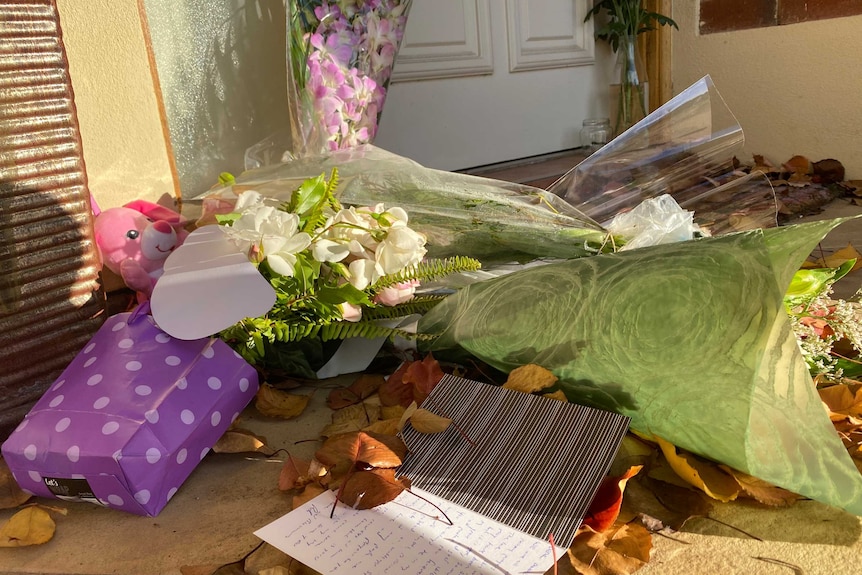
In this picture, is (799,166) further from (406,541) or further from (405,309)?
(406,541)

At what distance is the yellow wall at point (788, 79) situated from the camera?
5.67 ft

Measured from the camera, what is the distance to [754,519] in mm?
532

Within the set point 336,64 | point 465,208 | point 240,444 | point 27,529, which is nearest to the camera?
point 27,529

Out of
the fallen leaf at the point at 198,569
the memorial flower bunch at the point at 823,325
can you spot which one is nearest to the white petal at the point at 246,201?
the fallen leaf at the point at 198,569

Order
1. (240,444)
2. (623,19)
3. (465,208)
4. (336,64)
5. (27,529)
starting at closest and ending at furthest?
(27,529)
(240,444)
(465,208)
(336,64)
(623,19)

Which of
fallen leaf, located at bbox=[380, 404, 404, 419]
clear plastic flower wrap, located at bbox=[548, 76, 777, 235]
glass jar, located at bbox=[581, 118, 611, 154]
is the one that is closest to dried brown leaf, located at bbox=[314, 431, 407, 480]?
fallen leaf, located at bbox=[380, 404, 404, 419]

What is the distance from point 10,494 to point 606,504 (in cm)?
60

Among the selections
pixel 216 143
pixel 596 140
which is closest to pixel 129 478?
pixel 216 143

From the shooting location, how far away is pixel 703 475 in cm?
56

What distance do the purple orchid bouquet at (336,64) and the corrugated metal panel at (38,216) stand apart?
1.33 ft

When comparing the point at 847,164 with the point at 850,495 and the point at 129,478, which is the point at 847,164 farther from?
the point at 129,478

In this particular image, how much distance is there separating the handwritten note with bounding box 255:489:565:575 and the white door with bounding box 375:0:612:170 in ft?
4.09

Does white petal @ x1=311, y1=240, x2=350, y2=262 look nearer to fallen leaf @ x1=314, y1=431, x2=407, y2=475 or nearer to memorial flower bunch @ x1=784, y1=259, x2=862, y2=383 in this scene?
fallen leaf @ x1=314, y1=431, x2=407, y2=475

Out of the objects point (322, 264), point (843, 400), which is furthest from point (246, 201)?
point (843, 400)
